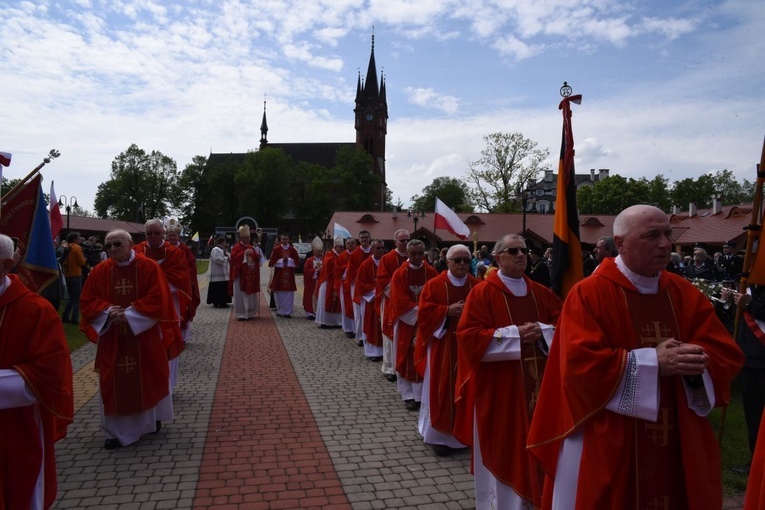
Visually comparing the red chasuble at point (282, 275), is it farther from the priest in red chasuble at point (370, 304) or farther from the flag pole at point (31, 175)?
the flag pole at point (31, 175)

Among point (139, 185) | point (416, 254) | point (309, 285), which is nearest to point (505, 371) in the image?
point (416, 254)

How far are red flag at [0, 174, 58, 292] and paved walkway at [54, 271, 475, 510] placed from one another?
1700 mm

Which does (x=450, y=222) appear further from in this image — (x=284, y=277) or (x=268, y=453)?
(x=268, y=453)

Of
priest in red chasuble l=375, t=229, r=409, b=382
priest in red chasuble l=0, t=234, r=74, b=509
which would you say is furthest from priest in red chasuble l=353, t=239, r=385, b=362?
priest in red chasuble l=0, t=234, r=74, b=509

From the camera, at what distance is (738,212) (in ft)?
114

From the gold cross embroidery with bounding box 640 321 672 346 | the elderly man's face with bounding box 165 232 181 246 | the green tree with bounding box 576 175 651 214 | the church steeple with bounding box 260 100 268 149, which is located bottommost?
the gold cross embroidery with bounding box 640 321 672 346

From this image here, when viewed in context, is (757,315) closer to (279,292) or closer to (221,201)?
(279,292)

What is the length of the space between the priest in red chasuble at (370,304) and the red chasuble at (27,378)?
6.98 meters

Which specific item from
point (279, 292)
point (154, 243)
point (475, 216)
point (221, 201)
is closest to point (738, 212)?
point (475, 216)

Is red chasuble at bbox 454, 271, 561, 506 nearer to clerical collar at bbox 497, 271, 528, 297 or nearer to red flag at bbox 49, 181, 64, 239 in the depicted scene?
clerical collar at bbox 497, 271, 528, 297

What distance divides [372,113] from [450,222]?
82.1 meters

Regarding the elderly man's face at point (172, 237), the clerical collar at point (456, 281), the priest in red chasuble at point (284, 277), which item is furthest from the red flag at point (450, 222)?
the clerical collar at point (456, 281)

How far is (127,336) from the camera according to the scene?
573 centimetres

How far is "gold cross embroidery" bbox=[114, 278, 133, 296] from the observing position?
576 cm
